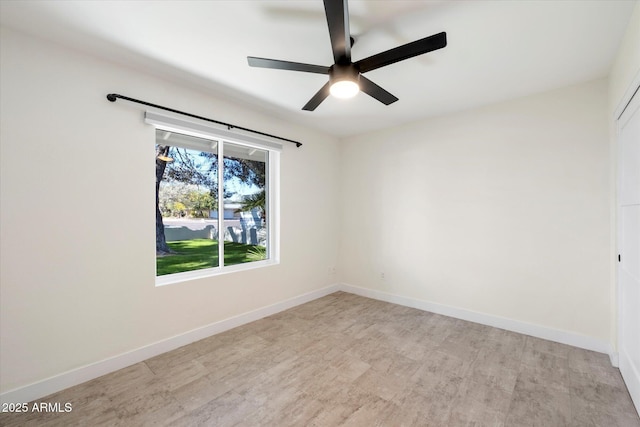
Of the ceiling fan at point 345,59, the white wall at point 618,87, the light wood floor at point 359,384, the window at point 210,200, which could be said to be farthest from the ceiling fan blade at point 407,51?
the light wood floor at point 359,384

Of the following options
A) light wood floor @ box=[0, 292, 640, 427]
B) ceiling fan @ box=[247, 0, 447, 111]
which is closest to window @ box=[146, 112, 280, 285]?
light wood floor @ box=[0, 292, 640, 427]

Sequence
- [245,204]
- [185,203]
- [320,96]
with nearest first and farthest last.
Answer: [320,96] → [185,203] → [245,204]

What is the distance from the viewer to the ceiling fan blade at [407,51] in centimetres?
151

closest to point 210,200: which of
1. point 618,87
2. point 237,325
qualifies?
point 237,325

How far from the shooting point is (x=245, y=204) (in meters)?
3.47

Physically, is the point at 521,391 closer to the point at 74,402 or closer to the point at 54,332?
the point at 74,402

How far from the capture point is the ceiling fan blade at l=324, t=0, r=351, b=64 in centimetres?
134

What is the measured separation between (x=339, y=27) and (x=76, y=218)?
2356 mm

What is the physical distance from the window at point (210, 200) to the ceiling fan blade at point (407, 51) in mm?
1879

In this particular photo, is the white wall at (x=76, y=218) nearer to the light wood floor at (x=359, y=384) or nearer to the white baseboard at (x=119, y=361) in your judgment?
the white baseboard at (x=119, y=361)

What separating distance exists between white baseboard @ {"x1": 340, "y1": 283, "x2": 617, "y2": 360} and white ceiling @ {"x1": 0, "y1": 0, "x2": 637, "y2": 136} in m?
2.47

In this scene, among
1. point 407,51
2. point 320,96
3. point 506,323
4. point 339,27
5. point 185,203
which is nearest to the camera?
point 339,27

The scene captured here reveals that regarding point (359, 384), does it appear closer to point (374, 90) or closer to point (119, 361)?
point (119, 361)

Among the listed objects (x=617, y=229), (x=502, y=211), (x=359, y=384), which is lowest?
(x=359, y=384)
